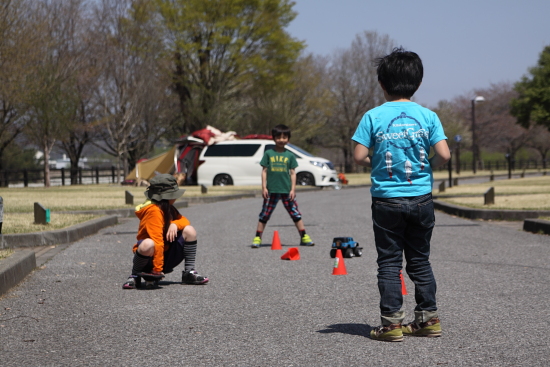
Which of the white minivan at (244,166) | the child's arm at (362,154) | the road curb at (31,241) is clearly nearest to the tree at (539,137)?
the white minivan at (244,166)

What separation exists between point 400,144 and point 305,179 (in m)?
27.4

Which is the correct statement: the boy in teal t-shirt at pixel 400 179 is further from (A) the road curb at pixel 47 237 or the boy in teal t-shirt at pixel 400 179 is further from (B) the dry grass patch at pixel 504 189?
(B) the dry grass patch at pixel 504 189

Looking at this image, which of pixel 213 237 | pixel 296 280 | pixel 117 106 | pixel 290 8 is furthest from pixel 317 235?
pixel 290 8

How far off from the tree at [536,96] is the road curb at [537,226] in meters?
33.9

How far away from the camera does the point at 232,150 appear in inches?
1284

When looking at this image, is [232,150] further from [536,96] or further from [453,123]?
[453,123]

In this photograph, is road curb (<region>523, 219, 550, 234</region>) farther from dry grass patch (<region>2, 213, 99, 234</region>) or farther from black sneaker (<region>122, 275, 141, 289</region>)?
dry grass patch (<region>2, 213, 99, 234</region>)

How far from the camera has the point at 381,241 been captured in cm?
482

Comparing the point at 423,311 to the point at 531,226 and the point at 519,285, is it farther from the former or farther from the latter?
the point at 531,226

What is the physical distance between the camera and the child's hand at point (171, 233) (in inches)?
273

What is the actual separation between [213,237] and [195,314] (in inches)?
247

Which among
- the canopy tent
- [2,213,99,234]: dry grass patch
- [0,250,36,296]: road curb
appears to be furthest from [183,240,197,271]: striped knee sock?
the canopy tent

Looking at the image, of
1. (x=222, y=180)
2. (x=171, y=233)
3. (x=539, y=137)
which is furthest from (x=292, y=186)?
(x=539, y=137)

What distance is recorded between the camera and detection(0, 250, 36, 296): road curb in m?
6.82
